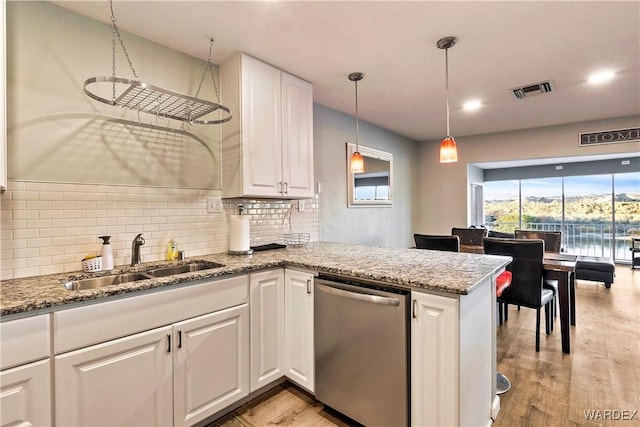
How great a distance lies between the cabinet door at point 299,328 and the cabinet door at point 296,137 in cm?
87

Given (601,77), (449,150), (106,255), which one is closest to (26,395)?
(106,255)

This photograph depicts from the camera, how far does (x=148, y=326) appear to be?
153 cm

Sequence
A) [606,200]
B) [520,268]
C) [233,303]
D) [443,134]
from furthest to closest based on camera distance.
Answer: [606,200], [443,134], [520,268], [233,303]

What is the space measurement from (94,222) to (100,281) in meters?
0.38

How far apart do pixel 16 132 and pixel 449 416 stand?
2.62 m

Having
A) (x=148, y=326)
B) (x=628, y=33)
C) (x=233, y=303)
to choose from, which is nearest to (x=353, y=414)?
(x=233, y=303)

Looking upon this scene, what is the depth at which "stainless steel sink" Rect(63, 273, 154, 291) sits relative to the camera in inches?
64.3

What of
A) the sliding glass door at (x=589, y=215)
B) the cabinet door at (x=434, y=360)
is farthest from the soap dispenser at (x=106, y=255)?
the sliding glass door at (x=589, y=215)

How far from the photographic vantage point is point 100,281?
1.75 metres

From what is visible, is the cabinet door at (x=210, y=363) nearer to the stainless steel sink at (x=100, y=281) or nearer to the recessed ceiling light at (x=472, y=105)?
the stainless steel sink at (x=100, y=281)

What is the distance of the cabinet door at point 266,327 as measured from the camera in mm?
1980

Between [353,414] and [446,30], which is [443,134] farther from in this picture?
[353,414]

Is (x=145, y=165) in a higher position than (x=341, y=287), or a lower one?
higher

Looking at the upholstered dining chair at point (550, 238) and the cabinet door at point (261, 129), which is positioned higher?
the cabinet door at point (261, 129)
